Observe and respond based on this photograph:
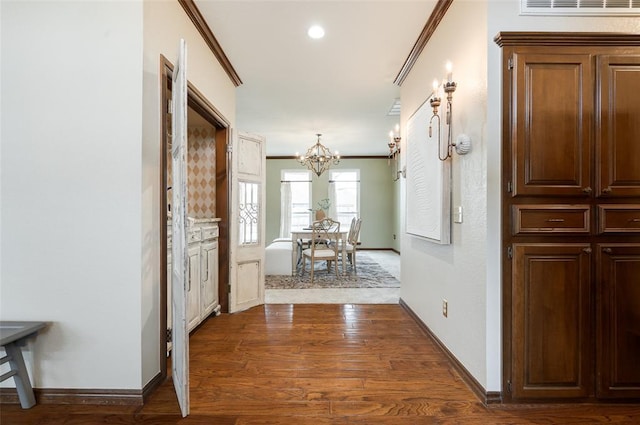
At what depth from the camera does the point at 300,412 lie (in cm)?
176

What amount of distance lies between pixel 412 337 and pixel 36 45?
138 inches

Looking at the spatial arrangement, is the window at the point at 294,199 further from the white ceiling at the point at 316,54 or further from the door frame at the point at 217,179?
the door frame at the point at 217,179

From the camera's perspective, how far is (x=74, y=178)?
70.7 inches

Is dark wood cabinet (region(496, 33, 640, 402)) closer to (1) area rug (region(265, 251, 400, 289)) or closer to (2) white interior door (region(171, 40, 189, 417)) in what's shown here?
(2) white interior door (region(171, 40, 189, 417))

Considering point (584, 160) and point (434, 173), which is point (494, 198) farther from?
point (434, 173)

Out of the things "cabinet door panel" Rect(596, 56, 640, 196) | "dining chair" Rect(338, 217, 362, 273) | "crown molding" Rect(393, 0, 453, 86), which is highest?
"crown molding" Rect(393, 0, 453, 86)

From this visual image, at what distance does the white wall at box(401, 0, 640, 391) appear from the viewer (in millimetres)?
1790

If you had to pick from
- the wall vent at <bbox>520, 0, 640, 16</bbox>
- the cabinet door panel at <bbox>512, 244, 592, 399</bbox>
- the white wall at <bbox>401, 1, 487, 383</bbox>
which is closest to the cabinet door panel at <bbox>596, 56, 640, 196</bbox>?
the wall vent at <bbox>520, 0, 640, 16</bbox>

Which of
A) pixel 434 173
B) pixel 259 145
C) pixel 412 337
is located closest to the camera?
pixel 434 173

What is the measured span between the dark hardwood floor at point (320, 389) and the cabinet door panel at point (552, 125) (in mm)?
1308

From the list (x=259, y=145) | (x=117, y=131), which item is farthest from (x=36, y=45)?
(x=259, y=145)

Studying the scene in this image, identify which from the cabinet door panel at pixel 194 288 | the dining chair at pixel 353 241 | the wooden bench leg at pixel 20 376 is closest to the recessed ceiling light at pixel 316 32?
the cabinet door panel at pixel 194 288

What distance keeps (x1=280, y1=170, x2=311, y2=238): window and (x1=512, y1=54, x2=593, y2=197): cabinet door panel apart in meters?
7.44

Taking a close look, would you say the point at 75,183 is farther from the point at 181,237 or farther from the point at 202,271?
the point at 202,271
